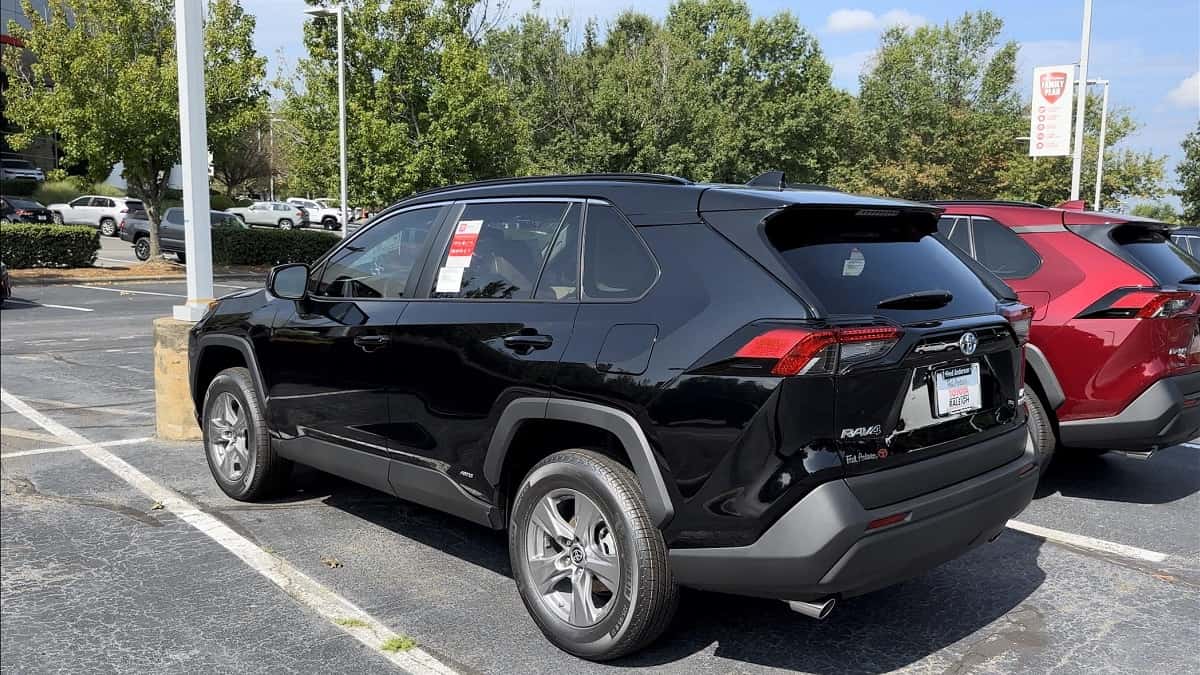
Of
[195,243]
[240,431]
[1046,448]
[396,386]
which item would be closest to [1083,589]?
[1046,448]

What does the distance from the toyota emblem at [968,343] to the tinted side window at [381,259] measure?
2.37 metres

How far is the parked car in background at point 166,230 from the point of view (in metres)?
27.7

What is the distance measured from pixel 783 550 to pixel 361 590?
6.81ft

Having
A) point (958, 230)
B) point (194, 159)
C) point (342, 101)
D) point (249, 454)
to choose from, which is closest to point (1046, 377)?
point (958, 230)

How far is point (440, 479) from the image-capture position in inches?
153

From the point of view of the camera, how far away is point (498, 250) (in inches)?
153

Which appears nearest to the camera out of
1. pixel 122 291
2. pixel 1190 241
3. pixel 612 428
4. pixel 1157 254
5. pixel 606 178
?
pixel 612 428

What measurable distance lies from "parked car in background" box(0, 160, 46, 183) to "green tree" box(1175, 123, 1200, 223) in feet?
192

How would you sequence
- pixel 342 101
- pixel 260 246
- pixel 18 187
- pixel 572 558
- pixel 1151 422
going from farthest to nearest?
pixel 18 187, pixel 260 246, pixel 342 101, pixel 1151 422, pixel 572 558

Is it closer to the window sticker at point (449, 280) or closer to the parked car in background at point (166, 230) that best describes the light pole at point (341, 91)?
the parked car in background at point (166, 230)

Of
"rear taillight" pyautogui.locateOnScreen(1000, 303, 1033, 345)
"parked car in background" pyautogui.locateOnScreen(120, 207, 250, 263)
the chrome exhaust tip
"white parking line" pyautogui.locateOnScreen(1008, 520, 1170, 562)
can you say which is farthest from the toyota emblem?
"parked car in background" pyautogui.locateOnScreen(120, 207, 250, 263)

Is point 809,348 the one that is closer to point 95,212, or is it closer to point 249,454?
point 249,454

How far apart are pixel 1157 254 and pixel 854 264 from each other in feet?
11.0

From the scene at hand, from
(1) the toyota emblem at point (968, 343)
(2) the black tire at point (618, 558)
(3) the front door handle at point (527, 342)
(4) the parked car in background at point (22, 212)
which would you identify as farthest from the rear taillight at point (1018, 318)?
(4) the parked car in background at point (22, 212)
